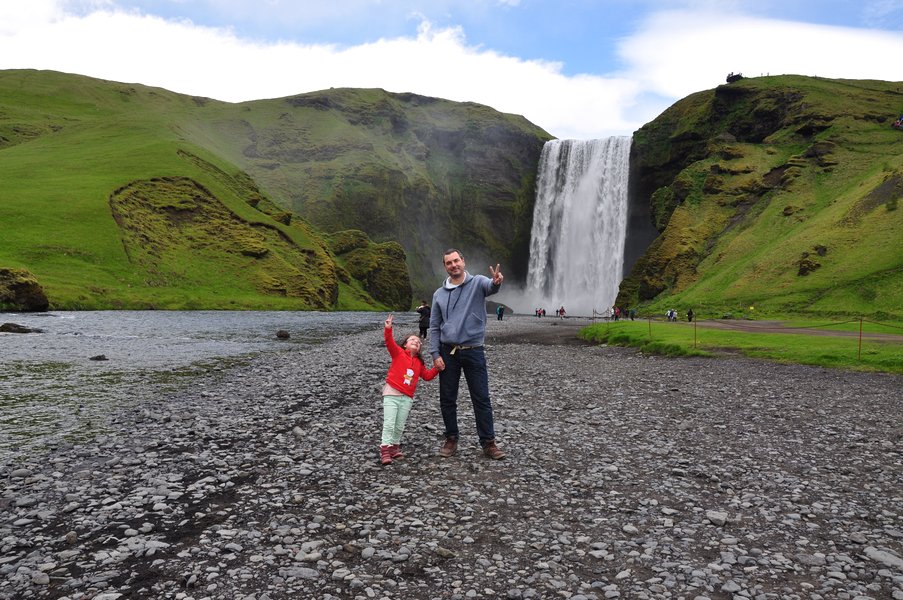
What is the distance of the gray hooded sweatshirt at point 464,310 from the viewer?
1021 cm

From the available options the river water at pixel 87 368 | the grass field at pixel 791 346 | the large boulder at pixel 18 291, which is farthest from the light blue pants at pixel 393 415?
the large boulder at pixel 18 291

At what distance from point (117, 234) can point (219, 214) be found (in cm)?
2267

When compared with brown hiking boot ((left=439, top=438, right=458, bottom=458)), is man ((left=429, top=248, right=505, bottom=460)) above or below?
above

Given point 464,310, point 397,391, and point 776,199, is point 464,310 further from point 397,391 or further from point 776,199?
point 776,199

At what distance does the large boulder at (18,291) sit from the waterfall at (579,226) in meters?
91.4

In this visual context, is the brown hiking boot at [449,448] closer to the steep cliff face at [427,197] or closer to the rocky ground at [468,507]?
the rocky ground at [468,507]

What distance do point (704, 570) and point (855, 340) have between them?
30.1 metres

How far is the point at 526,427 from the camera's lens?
45.1 feet

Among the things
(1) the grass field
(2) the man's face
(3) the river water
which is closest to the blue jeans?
(2) the man's face

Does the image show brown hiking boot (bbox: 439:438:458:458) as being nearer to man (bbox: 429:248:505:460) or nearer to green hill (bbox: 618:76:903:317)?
man (bbox: 429:248:505:460)

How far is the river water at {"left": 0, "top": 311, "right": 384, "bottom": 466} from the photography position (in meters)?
13.4

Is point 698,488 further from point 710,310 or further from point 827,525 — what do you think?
point 710,310

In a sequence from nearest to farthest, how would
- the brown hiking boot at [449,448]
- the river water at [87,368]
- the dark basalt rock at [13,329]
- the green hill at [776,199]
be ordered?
the brown hiking boot at [449,448] < the river water at [87,368] < the dark basalt rock at [13,329] < the green hill at [776,199]

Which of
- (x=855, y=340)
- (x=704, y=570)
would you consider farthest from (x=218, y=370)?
(x=855, y=340)
